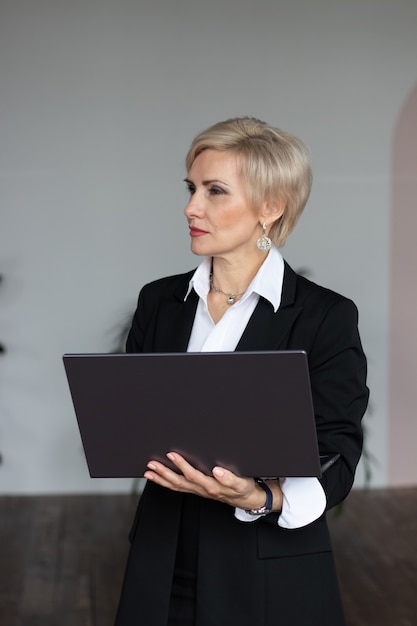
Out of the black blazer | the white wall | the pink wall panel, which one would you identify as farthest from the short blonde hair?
the pink wall panel

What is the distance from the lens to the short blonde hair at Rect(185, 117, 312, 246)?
196 cm

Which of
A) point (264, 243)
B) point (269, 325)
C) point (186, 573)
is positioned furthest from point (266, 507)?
point (264, 243)

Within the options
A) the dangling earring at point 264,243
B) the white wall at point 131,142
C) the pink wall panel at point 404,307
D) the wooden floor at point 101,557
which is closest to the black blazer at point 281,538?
the dangling earring at point 264,243

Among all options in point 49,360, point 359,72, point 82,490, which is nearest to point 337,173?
point 359,72

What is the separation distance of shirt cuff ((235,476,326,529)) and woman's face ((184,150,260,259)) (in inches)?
19.3

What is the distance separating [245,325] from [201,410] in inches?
15.1

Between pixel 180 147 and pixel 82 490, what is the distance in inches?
74.6

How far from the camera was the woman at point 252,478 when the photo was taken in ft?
6.09

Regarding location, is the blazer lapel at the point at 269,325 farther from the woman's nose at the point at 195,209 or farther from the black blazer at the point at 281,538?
the woman's nose at the point at 195,209

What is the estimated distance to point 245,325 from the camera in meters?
1.99

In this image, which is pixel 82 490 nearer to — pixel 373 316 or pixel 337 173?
pixel 373 316

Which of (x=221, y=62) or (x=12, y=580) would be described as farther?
(x=221, y=62)

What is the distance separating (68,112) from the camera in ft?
16.7

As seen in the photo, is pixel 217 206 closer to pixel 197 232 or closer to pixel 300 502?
pixel 197 232
